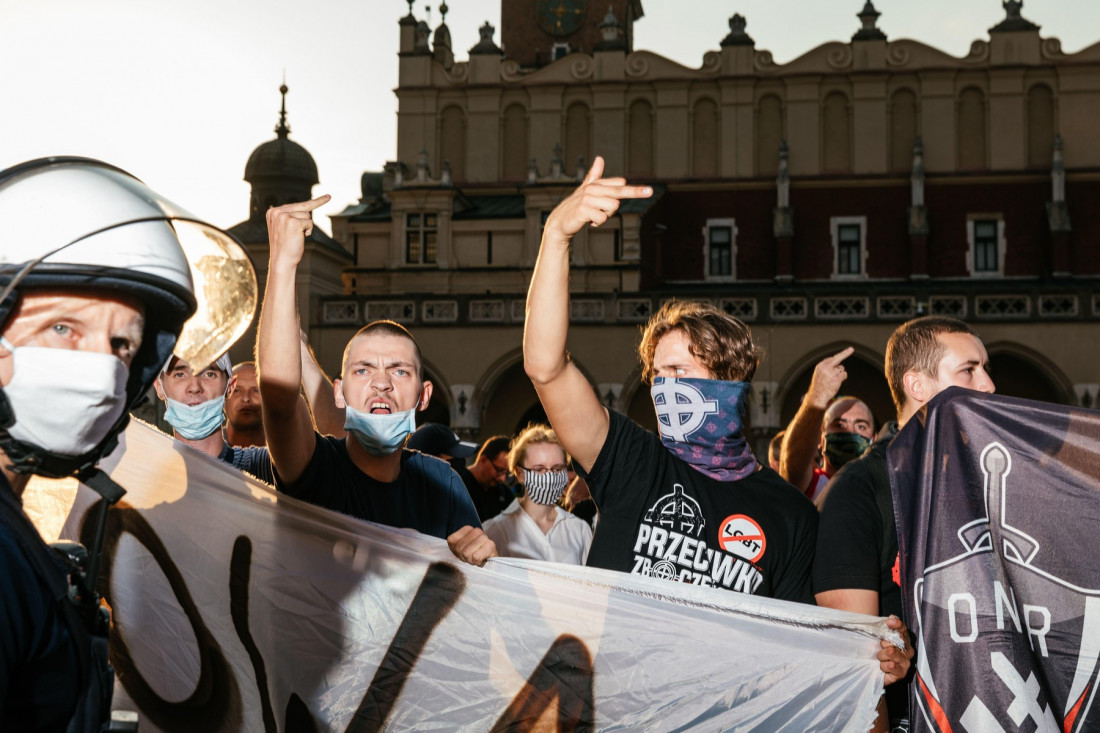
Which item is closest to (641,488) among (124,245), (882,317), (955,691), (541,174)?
(955,691)

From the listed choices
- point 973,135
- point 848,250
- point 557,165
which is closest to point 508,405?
point 557,165

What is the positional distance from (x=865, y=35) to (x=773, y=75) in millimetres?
2916

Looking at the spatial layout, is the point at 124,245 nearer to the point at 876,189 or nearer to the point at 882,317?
the point at 882,317

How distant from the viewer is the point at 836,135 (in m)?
32.5

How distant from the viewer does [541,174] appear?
32.8 metres

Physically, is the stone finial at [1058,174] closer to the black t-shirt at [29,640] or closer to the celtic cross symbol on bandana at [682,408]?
the celtic cross symbol on bandana at [682,408]

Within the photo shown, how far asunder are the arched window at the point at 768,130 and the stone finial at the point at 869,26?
3.05m

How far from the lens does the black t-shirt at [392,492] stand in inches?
126

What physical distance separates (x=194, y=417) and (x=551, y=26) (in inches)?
1448

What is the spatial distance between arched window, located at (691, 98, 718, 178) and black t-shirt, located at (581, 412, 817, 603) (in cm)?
3083

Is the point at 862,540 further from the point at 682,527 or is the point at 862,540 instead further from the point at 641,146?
the point at 641,146


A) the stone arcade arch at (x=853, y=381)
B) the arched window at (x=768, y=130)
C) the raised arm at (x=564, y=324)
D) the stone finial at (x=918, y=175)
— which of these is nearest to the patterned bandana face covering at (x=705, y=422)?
the raised arm at (x=564, y=324)

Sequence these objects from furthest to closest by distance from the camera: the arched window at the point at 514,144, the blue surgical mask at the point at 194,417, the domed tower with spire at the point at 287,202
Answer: the arched window at the point at 514,144 → the domed tower with spire at the point at 287,202 → the blue surgical mask at the point at 194,417

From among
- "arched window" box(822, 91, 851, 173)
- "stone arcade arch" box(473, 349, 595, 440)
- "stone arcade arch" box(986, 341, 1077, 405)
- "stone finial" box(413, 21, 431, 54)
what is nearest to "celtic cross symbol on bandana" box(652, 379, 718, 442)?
"stone arcade arch" box(986, 341, 1077, 405)
